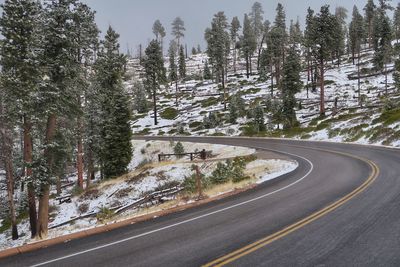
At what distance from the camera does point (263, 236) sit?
8.20 metres

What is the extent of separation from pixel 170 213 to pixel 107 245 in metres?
3.58

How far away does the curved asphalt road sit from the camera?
6891mm

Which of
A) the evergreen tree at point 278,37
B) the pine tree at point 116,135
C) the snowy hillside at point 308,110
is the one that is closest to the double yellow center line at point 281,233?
the snowy hillside at point 308,110

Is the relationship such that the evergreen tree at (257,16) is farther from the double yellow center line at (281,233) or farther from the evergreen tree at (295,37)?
the double yellow center line at (281,233)

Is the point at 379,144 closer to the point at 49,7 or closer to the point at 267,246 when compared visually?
the point at 267,246

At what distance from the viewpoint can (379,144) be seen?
94.4 ft

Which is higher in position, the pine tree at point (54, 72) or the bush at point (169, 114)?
the pine tree at point (54, 72)

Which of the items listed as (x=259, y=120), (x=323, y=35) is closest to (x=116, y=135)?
(x=259, y=120)

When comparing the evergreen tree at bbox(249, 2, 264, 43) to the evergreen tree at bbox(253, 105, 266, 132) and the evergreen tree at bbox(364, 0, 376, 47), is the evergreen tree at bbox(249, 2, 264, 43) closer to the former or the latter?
the evergreen tree at bbox(364, 0, 376, 47)

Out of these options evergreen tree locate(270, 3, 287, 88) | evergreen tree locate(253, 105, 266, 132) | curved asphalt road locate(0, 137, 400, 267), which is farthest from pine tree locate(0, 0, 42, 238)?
evergreen tree locate(270, 3, 287, 88)

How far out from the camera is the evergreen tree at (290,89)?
4466cm

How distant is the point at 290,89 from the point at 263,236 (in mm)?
40031

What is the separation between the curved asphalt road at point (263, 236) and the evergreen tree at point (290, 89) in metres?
31.5

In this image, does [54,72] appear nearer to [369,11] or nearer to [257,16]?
[369,11]
